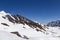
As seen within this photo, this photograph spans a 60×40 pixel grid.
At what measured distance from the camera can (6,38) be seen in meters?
32.4

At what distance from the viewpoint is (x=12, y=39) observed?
32.7 m

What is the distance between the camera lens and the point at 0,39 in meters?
30.9

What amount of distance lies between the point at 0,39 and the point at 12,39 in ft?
9.39

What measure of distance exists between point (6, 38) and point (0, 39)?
1.78 m

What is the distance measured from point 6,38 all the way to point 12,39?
4.21 feet
